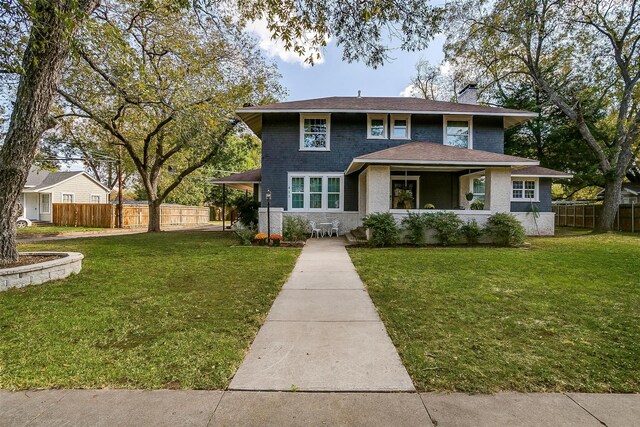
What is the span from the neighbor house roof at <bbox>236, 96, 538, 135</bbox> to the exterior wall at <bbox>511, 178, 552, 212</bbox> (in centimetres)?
381

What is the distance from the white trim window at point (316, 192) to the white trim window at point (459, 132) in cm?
536

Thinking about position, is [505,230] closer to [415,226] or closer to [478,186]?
[415,226]

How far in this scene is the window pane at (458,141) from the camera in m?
14.8

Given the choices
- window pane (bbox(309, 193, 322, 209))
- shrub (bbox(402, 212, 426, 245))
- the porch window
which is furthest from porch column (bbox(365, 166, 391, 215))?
the porch window

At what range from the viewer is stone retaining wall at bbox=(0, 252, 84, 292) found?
5.38 meters

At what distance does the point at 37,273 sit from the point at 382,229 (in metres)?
8.78

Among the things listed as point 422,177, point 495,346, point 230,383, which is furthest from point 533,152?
point 230,383

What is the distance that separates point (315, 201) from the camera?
14375 millimetres

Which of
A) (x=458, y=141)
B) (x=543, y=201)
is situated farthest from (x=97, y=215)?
(x=543, y=201)

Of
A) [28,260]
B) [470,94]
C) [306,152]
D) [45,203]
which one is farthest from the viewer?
[45,203]

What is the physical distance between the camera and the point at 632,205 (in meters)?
17.8

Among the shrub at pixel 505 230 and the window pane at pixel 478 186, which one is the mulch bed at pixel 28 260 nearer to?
the shrub at pixel 505 230

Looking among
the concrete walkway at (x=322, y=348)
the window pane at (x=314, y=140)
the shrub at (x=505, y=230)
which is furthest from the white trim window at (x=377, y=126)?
the concrete walkway at (x=322, y=348)

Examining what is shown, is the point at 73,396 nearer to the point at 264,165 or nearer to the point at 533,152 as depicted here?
the point at 264,165
